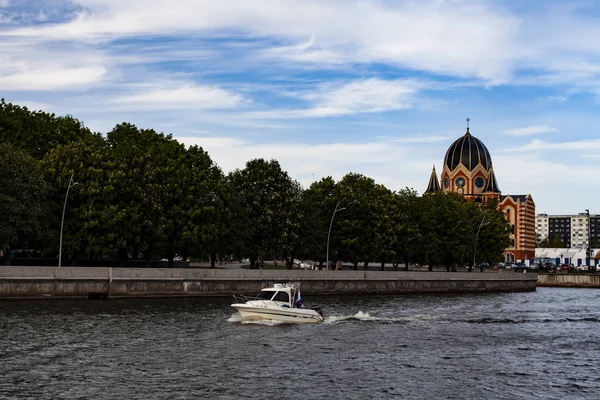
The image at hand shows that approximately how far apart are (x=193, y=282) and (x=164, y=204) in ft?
38.5

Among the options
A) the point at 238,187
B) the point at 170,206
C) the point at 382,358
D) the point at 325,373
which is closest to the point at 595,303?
the point at 238,187

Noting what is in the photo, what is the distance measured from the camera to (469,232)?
14100cm

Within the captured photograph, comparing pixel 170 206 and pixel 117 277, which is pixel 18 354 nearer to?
pixel 117 277

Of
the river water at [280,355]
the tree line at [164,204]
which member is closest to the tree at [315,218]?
the tree line at [164,204]

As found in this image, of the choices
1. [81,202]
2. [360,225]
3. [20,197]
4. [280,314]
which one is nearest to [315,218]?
[360,225]

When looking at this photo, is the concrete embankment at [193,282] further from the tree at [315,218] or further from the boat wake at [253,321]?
the boat wake at [253,321]

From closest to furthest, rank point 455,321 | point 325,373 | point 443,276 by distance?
1. point 325,373
2. point 455,321
3. point 443,276

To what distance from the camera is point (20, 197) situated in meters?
74.8

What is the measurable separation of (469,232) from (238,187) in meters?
57.3

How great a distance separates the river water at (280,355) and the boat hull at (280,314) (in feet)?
3.51

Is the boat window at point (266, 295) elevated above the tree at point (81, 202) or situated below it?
below

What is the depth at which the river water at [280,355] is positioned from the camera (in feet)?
112

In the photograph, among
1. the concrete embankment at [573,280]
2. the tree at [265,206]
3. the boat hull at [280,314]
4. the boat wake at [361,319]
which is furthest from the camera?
the concrete embankment at [573,280]

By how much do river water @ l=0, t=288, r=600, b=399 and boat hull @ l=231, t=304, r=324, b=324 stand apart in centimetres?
107
